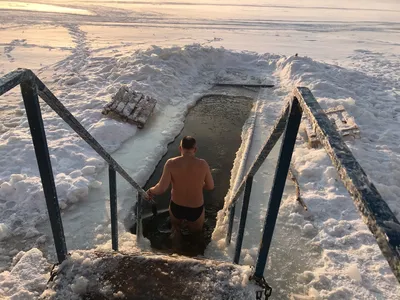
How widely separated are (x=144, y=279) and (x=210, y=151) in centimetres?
516

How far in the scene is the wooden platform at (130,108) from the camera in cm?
819

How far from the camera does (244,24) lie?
924 inches

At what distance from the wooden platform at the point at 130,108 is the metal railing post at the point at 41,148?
230 inches

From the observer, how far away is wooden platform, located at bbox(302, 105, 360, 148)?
7.30m

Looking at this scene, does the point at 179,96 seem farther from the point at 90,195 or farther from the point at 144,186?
the point at 90,195

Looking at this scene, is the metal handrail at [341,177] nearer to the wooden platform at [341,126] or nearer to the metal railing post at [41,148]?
the metal railing post at [41,148]

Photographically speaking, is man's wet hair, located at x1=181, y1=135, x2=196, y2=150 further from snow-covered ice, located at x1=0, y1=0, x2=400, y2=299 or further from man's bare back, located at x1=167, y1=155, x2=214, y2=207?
snow-covered ice, located at x1=0, y1=0, x2=400, y2=299

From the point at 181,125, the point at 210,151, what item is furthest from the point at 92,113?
the point at 210,151

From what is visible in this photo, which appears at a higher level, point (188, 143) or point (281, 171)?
point (281, 171)

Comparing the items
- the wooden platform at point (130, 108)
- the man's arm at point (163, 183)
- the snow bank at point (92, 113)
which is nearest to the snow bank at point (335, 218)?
the man's arm at point (163, 183)

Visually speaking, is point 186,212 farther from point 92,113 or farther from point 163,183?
point 92,113

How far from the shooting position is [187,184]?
4.24m

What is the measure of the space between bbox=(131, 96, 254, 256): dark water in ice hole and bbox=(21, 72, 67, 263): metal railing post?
2535 mm

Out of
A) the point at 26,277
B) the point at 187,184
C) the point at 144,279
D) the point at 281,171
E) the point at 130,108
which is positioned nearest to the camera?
the point at 281,171
